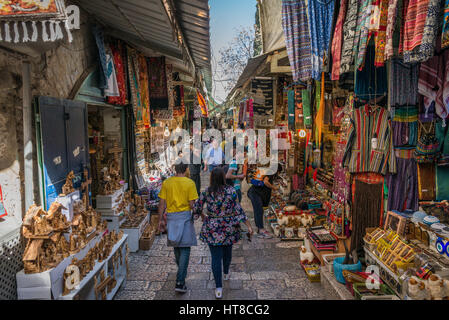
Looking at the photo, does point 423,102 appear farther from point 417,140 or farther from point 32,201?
point 32,201

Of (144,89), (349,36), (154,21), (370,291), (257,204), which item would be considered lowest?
(370,291)

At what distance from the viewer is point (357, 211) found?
14.0 ft

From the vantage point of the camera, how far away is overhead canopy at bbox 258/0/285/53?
6320 mm

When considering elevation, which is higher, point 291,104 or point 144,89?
point 144,89

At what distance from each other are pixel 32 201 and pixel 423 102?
4823 mm

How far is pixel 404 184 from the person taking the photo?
3.85 metres

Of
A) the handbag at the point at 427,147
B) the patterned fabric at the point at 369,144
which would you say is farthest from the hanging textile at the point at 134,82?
the handbag at the point at 427,147

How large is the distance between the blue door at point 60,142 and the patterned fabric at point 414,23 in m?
3.82

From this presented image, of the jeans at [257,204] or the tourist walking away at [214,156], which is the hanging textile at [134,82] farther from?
the jeans at [257,204]

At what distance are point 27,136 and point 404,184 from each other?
4.61m

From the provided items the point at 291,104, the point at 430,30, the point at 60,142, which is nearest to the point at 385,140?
the point at 430,30

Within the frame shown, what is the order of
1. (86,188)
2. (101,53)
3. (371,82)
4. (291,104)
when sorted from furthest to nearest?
(291,104) < (101,53) < (86,188) < (371,82)

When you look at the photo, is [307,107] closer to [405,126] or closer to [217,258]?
[405,126]
